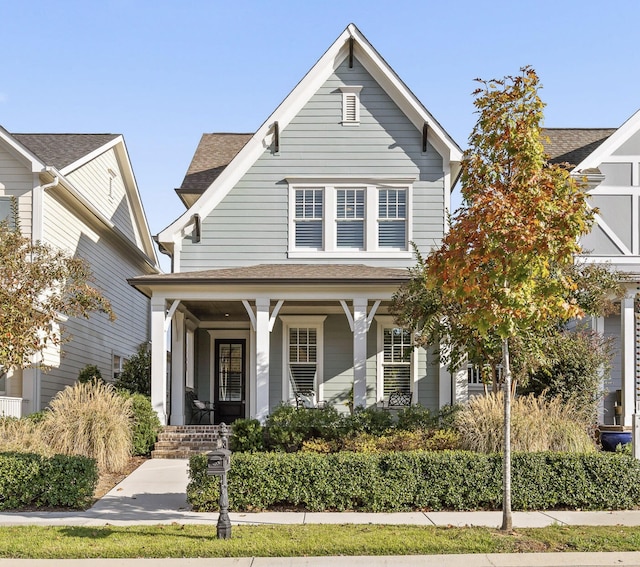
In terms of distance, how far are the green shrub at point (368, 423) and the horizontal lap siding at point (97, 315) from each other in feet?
21.2

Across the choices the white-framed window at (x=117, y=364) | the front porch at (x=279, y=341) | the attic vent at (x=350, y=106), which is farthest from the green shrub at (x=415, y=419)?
the white-framed window at (x=117, y=364)

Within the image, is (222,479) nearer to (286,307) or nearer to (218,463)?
(218,463)

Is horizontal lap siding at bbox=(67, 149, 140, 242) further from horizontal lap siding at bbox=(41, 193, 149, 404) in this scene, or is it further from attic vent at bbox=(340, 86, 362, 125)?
attic vent at bbox=(340, 86, 362, 125)

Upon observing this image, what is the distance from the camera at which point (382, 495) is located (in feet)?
36.3

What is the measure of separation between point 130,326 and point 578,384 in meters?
16.4

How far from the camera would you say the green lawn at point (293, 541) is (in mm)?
8445

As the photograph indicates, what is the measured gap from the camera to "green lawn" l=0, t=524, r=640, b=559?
8445 millimetres

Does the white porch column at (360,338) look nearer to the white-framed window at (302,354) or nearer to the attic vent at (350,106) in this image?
the white-framed window at (302,354)

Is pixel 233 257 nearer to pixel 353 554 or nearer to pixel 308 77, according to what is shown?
pixel 308 77

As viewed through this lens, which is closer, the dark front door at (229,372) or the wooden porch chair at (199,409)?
the wooden porch chair at (199,409)

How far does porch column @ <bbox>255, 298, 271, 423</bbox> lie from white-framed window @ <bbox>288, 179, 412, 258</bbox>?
2263mm

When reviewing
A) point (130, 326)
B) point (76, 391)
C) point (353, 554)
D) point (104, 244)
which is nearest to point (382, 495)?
point (353, 554)

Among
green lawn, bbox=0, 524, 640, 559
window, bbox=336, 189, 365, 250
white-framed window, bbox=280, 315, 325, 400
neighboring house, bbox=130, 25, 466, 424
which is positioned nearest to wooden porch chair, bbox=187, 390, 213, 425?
neighboring house, bbox=130, 25, 466, 424

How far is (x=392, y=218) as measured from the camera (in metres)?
19.2
